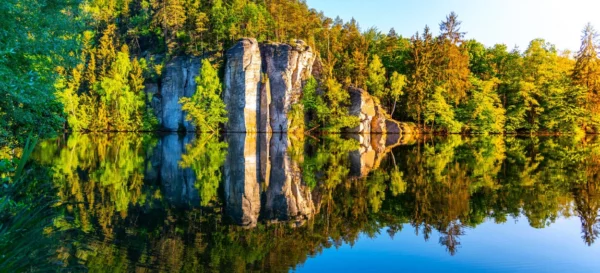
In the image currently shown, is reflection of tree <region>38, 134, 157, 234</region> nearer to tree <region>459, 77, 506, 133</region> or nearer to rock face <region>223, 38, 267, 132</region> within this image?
rock face <region>223, 38, 267, 132</region>

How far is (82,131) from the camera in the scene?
56.1 m

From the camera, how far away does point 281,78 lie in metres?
55.0

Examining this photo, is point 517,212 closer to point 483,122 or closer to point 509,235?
point 509,235

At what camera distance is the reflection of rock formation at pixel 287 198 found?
37.2ft

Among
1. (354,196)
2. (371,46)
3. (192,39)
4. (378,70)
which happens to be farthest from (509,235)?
(371,46)

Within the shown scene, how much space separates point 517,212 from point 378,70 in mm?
48942

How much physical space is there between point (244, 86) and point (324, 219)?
43.4m

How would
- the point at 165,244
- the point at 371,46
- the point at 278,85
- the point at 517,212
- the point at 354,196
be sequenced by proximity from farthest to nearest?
the point at 371,46
the point at 278,85
the point at 354,196
the point at 517,212
the point at 165,244

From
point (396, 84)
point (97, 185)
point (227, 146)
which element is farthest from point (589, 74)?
point (97, 185)

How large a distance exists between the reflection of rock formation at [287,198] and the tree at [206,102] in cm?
3476

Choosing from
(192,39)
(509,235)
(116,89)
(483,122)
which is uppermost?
(192,39)

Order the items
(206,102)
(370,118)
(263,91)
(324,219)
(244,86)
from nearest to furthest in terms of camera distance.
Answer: (324,219) < (244,86) < (206,102) < (263,91) < (370,118)

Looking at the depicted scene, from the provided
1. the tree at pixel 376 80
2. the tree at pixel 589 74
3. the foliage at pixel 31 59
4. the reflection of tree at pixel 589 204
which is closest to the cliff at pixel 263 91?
the tree at pixel 376 80

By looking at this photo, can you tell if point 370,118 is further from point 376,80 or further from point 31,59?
point 31,59
